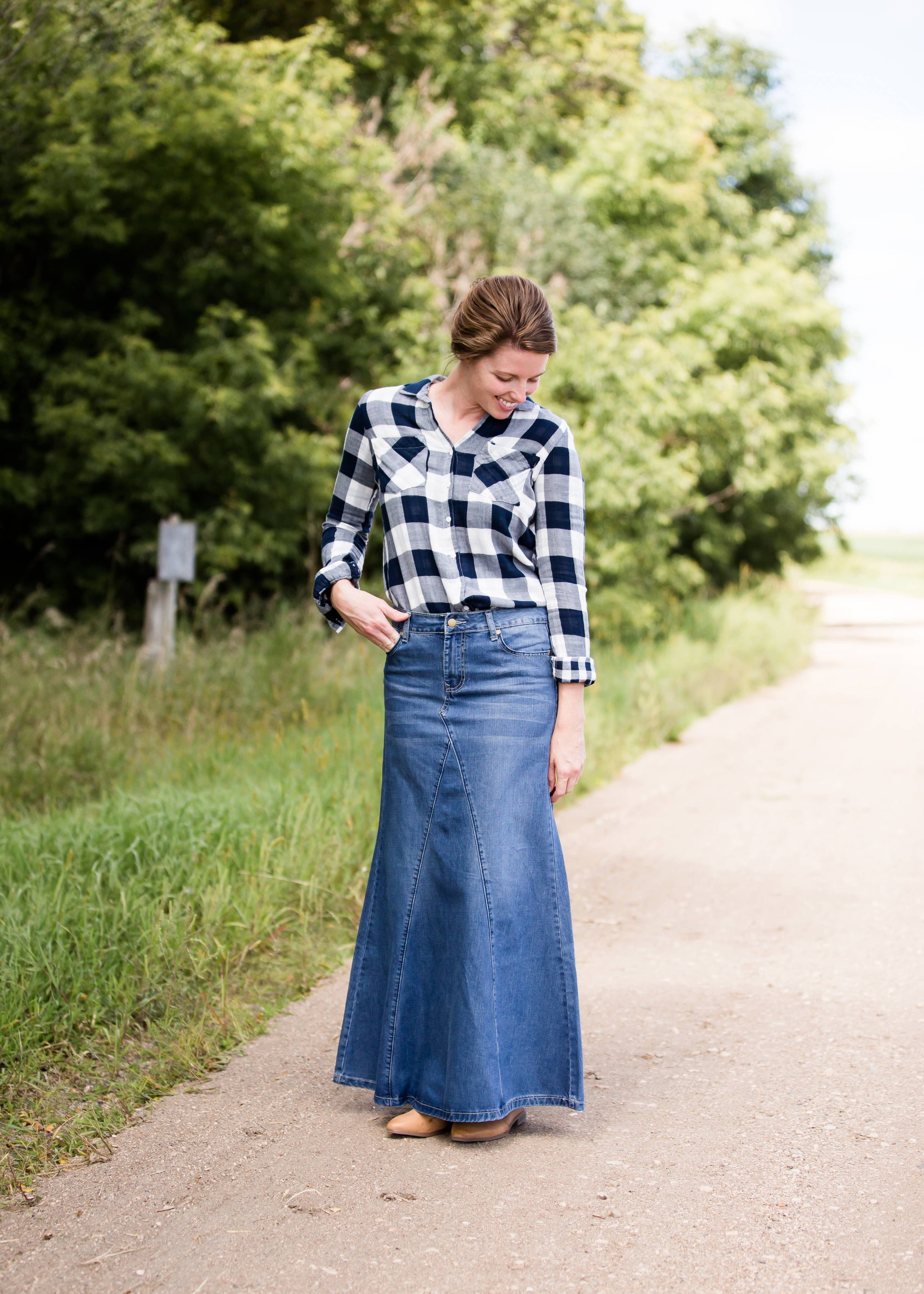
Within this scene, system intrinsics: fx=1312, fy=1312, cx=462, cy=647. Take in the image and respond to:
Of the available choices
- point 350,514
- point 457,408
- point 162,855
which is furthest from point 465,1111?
point 162,855

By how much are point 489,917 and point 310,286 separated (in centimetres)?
1098

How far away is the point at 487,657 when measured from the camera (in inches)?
127

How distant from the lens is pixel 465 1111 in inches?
126

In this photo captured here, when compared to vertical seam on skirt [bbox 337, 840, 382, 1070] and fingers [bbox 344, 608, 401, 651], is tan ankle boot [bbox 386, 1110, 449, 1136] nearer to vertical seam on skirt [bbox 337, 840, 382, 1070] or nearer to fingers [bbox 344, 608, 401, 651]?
vertical seam on skirt [bbox 337, 840, 382, 1070]

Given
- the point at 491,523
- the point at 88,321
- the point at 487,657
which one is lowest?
the point at 487,657

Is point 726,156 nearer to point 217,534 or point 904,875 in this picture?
point 217,534

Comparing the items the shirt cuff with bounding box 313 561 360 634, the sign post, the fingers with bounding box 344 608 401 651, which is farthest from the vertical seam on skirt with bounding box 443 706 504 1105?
the sign post

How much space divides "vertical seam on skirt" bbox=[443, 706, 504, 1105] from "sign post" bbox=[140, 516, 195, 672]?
19.9ft

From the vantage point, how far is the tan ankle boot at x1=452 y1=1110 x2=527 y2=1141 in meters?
3.26

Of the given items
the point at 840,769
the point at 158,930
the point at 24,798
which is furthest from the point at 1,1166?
the point at 840,769

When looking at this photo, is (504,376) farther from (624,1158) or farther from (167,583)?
(167,583)

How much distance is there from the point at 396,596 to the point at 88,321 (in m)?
9.83

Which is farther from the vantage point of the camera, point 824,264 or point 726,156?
point 824,264

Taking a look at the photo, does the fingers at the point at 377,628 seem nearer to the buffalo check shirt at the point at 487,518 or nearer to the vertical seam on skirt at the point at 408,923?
the buffalo check shirt at the point at 487,518
